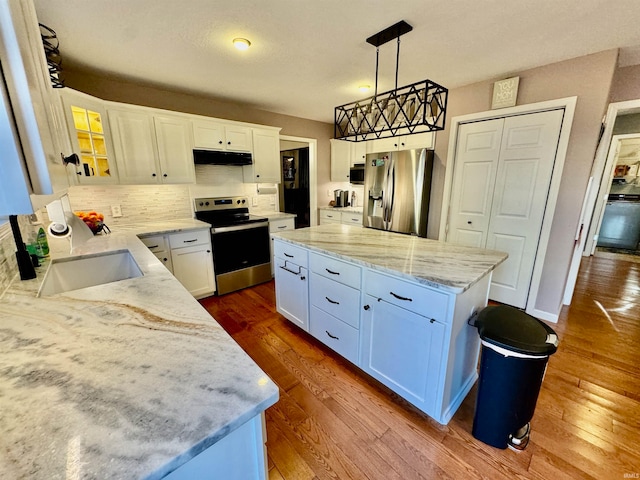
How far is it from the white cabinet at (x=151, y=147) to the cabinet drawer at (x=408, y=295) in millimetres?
2467

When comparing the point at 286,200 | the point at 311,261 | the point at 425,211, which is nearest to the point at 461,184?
the point at 425,211

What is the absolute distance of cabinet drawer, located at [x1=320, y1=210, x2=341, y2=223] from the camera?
4.49 metres

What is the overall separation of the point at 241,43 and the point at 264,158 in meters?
1.61

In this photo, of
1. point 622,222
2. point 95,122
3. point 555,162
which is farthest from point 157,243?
point 622,222

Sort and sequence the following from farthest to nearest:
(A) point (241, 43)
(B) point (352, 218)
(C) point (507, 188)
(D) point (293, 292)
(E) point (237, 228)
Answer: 1. (B) point (352, 218)
2. (E) point (237, 228)
3. (C) point (507, 188)
4. (D) point (293, 292)
5. (A) point (241, 43)

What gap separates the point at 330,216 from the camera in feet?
15.1

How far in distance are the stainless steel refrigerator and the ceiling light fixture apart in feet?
6.72

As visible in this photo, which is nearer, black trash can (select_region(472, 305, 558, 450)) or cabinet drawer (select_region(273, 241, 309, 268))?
black trash can (select_region(472, 305, 558, 450))

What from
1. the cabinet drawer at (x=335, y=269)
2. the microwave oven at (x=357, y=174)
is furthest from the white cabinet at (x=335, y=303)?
the microwave oven at (x=357, y=174)

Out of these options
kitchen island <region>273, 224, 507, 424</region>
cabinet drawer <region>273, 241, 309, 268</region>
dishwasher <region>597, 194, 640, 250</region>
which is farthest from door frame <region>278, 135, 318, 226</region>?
dishwasher <region>597, 194, 640, 250</region>

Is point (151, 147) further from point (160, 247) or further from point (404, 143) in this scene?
point (404, 143)

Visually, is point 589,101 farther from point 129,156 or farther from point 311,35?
point 129,156

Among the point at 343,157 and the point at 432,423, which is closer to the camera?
the point at 432,423

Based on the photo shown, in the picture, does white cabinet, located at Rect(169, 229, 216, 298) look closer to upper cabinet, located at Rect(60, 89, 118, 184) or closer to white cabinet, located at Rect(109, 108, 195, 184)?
white cabinet, located at Rect(109, 108, 195, 184)
